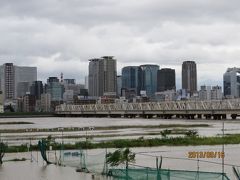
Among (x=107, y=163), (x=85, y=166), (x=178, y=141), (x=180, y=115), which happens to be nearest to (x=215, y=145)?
(x=178, y=141)

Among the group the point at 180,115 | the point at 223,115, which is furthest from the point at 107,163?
the point at 180,115

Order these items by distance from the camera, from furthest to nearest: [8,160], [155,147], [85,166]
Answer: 1. [155,147]
2. [8,160]
3. [85,166]

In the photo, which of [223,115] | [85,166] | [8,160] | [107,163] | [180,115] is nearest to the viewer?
[107,163]

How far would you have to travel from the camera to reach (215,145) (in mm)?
50531

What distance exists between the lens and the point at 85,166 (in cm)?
3159


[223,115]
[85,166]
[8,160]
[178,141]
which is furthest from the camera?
[223,115]

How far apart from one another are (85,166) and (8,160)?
1030 centimetres

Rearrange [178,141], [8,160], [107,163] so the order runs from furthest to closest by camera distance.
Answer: [178,141] → [8,160] → [107,163]

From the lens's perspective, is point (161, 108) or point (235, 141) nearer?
point (235, 141)

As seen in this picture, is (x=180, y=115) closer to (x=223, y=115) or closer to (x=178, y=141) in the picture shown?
(x=223, y=115)

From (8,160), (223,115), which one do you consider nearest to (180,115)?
(223,115)

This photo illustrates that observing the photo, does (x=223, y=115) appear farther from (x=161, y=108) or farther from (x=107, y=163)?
(x=107, y=163)

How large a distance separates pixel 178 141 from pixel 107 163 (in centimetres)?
2688

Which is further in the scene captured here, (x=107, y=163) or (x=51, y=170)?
(x=51, y=170)
